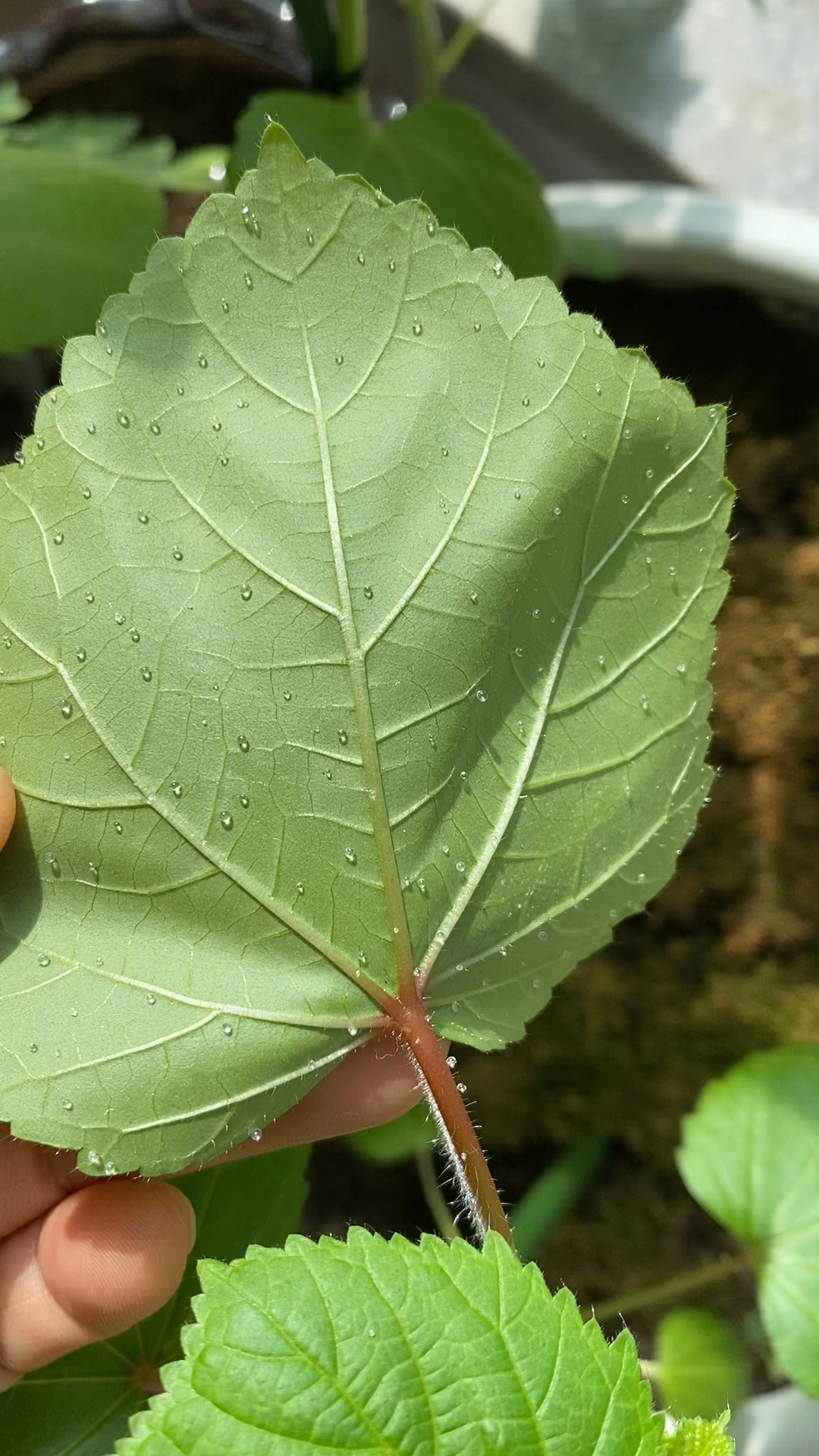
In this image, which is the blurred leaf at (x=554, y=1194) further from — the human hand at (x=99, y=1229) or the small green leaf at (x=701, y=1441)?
the small green leaf at (x=701, y=1441)

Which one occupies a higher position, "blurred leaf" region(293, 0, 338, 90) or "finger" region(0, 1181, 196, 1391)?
"blurred leaf" region(293, 0, 338, 90)

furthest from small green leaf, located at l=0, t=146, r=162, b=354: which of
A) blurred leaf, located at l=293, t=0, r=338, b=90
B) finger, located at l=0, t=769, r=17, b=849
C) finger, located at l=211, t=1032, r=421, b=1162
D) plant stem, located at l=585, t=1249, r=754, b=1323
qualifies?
plant stem, located at l=585, t=1249, r=754, b=1323

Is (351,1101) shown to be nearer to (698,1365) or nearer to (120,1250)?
(120,1250)

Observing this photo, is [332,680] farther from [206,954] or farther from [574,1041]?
[574,1041]

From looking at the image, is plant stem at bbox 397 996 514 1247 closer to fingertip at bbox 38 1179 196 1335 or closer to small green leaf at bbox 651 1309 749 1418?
fingertip at bbox 38 1179 196 1335

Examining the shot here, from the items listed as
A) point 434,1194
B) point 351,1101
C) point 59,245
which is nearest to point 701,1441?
point 351,1101

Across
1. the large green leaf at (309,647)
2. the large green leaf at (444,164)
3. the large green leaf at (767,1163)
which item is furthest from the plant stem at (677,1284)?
the large green leaf at (444,164)
